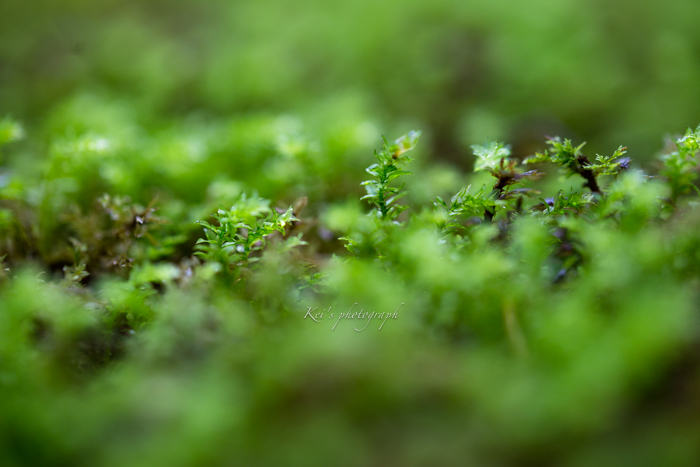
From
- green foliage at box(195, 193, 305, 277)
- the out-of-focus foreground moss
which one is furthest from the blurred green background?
green foliage at box(195, 193, 305, 277)

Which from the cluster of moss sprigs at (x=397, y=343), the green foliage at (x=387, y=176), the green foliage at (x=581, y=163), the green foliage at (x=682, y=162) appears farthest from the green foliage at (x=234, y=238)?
the green foliage at (x=682, y=162)

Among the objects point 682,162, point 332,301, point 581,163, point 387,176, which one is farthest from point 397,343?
point 682,162

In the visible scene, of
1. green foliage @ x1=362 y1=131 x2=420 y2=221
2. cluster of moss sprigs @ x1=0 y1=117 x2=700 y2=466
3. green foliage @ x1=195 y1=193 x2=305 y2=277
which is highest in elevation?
green foliage @ x1=362 y1=131 x2=420 y2=221

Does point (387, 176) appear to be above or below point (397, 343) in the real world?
above

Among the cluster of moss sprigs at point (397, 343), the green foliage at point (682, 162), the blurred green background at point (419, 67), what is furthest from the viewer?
the blurred green background at point (419, 67)

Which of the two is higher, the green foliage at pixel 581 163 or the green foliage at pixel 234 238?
the green foliage at pixel 581 163

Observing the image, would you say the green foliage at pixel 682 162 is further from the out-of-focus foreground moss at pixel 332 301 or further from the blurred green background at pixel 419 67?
the blurred green background at pixel 419 67

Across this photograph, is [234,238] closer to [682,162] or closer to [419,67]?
[682,162]

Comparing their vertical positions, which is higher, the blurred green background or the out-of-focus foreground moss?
the blurred green background

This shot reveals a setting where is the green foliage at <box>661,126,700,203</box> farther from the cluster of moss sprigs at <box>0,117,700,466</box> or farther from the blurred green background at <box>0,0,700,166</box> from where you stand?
the blurred green background at <box>0,0,700,166</box>
